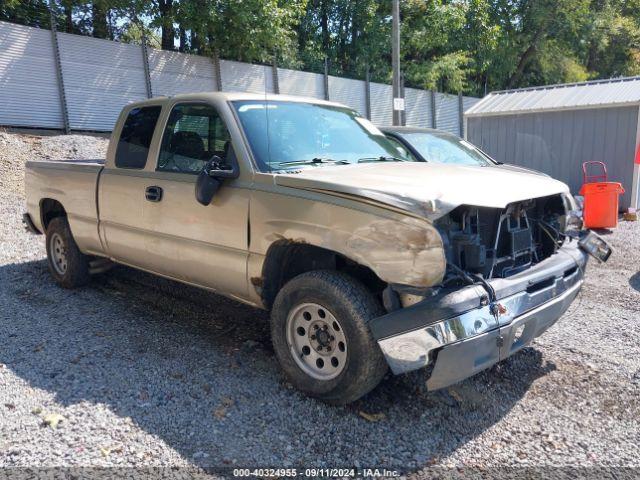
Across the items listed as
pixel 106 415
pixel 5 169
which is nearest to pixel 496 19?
pixel 5 169

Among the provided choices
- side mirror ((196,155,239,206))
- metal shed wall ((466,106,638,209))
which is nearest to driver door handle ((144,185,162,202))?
side mirror ((196,155,239,206))

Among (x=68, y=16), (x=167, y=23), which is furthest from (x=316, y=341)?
(x=68, y=16)

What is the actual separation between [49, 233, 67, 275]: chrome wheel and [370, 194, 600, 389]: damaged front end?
4164mm

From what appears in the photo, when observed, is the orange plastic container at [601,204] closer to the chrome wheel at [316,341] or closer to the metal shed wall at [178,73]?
the chrome wheel at [316,341]

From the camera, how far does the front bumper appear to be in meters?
2.92

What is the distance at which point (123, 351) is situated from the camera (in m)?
4.27

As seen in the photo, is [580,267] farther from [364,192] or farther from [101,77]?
[101,77]

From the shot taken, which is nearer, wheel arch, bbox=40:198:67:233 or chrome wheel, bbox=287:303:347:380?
chrome wheel, bbox=287:303:347:380

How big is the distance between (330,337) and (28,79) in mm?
12128

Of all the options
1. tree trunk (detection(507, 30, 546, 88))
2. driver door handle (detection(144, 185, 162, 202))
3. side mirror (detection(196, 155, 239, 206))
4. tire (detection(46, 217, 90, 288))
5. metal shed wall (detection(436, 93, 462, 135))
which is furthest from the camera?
tree trunk (detection(507, 30, 546, 88))

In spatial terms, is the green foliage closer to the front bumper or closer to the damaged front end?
the damaged front end

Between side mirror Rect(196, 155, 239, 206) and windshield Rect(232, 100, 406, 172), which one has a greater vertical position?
windshield Rect(232, 100, 406, 172)

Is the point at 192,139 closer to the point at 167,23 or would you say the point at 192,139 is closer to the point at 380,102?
the point at 167,23

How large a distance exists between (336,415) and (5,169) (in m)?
10.1
